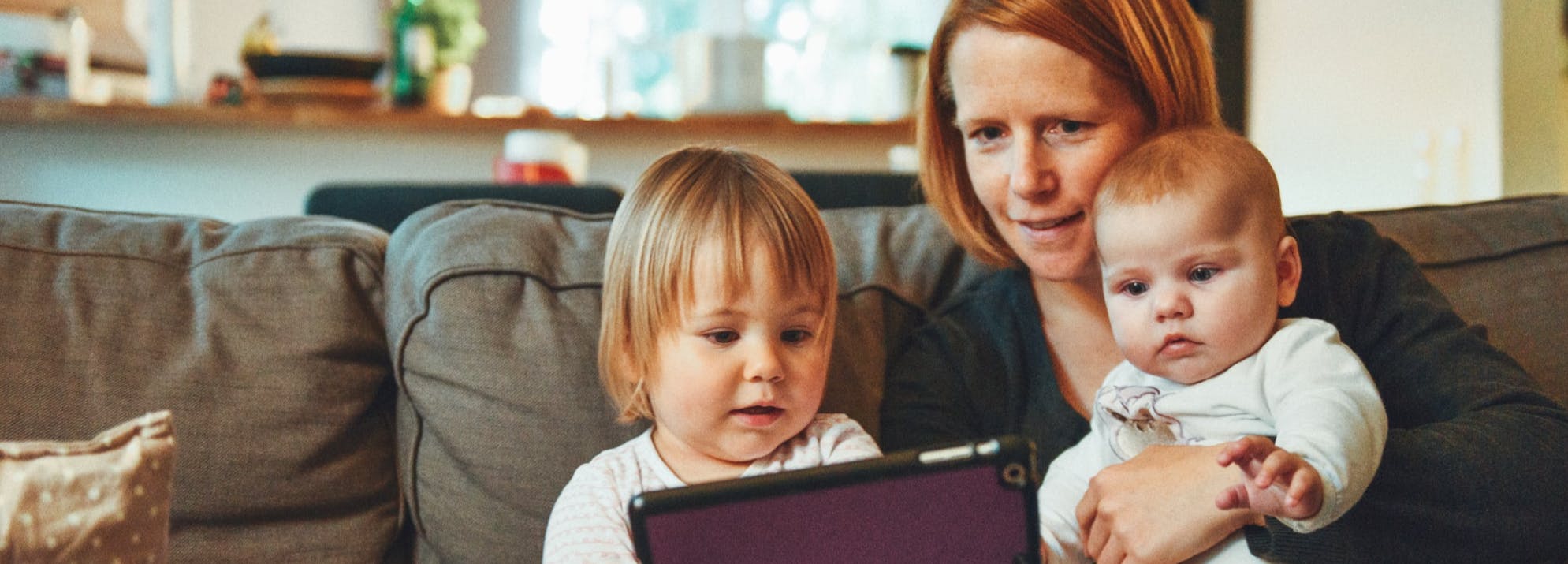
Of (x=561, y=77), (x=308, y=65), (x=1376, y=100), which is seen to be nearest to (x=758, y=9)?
(x=561, y=77)

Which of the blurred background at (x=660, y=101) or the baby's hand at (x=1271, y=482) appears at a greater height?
the blurred background at (x=660, y=101)

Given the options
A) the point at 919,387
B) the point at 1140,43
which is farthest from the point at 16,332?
the point at 1140,43

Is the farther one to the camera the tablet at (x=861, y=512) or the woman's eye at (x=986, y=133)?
the woman's eye at (x=986, y=133)

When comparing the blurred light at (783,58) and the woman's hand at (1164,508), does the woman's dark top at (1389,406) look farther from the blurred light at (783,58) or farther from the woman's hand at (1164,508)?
the blurred light at (783,58)

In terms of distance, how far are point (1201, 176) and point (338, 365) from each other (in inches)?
34.4

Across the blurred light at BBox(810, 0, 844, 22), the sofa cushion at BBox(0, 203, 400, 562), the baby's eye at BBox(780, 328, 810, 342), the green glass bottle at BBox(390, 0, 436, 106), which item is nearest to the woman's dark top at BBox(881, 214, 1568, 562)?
the baby's eye at BBox(780, 328, 810, 342)

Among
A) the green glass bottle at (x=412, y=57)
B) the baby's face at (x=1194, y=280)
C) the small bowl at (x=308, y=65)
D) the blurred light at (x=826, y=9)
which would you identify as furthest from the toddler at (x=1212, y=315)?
the blurred light at (x=826, y=9)

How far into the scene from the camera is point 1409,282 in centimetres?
117

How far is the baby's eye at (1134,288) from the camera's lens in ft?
3.52

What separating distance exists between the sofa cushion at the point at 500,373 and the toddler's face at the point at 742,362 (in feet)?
0.52

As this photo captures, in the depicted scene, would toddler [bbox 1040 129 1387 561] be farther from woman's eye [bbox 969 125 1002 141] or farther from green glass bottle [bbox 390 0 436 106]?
green glass bottle [bbox 390 0 436 106]

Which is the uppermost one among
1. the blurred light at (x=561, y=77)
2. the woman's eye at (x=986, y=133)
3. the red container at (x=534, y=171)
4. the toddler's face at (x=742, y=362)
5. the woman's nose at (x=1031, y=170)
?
the blurred light at (x=561, y=77)

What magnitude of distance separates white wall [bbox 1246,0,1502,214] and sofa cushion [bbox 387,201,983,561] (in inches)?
83.5

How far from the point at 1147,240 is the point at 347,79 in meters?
2.76
